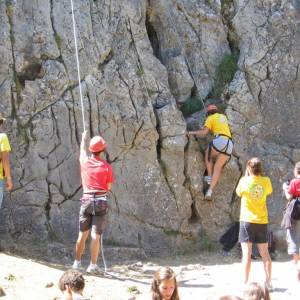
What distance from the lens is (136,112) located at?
11383mm

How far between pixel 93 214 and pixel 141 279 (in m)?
1.33

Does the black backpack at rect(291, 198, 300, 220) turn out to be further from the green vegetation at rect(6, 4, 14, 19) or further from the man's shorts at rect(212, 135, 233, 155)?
the green vegetation at rect(6, 4, 14, 19)

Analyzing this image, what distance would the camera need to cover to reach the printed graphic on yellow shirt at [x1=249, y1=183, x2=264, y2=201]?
27.5 ft

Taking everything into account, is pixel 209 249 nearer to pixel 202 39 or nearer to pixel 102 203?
pixel 102 203

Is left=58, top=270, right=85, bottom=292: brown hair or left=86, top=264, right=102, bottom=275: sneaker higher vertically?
left=58, top=270, right=85, bottom=292: brown hair

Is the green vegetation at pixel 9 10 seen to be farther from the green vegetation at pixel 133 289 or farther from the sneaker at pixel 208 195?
the green vegetation at pixel 133 289

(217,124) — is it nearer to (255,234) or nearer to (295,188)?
(295,188)

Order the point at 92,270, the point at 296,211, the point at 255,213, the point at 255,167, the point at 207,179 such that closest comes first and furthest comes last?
1. the point at 255,167
2. the point at 255,213
3. the point at 92,270
4. the point at 296,211
5. the point at 207,179

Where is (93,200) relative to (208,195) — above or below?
above

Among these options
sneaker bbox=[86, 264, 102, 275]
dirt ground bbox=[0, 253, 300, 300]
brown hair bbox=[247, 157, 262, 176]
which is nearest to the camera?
dirt ground bbox=[0, 253, 300, 300]

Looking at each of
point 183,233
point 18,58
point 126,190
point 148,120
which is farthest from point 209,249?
point 18,58

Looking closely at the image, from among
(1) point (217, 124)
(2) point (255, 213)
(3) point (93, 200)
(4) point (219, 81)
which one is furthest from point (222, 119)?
(3) point (93, 200)

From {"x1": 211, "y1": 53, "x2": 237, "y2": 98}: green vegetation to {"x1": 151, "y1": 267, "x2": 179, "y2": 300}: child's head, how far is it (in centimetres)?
787

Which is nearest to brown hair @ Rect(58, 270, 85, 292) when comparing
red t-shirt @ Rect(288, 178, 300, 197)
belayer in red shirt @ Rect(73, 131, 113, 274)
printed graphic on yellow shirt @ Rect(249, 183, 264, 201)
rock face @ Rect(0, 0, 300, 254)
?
belayer in red shirt @ Rect(73, 131, 113, 274)
